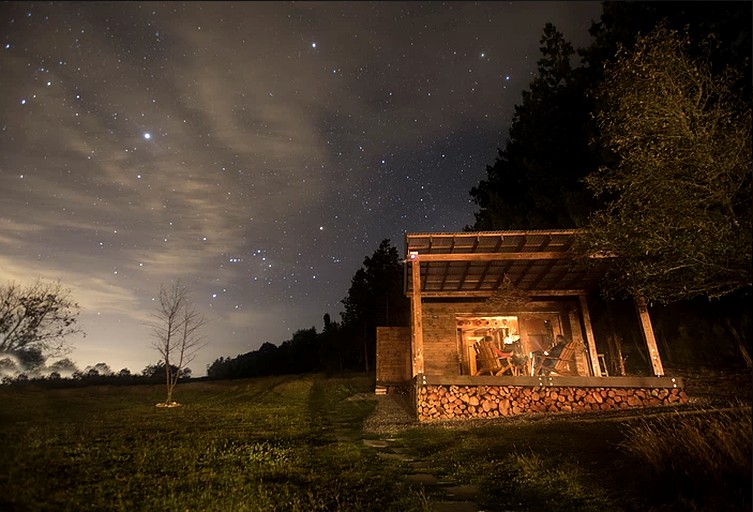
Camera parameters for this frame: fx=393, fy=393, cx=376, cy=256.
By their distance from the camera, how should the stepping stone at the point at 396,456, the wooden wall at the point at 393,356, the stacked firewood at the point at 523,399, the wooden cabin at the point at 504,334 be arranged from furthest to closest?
the wooden wall at the point at 393,356 < the wooden cabin at the point at 504,334 < the stacked firewood at the point at 523,399 < the stepping stone at the point at 396,456

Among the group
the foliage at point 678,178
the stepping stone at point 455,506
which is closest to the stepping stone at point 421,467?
the stepping stone at point 455,506

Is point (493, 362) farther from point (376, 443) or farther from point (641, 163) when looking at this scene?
point (641, 163)

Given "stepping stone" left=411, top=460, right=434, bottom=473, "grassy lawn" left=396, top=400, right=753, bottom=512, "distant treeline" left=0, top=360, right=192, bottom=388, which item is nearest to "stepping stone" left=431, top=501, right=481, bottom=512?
"grassy lawn" left=396, top=400, right=753, bottom=512

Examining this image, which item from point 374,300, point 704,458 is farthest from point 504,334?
point 374,300

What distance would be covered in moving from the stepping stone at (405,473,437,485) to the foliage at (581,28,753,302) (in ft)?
17.0

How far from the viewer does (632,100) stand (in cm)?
713

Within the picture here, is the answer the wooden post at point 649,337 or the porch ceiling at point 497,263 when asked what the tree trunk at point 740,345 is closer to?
the wooden post at point 649,337

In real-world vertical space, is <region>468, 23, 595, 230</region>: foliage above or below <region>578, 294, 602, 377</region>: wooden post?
above

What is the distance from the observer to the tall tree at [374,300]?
1496 inches

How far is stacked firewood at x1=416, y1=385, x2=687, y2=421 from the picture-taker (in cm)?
1034

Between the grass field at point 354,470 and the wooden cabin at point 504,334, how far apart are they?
189 centimetres

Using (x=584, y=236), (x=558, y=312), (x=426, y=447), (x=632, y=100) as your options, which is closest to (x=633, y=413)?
(x=584, y=236)

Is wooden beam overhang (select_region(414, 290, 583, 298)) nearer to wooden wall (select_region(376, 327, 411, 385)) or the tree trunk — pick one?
wooden wall (select_region(376, 327, 411, 385))

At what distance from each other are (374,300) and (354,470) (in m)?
33.0
